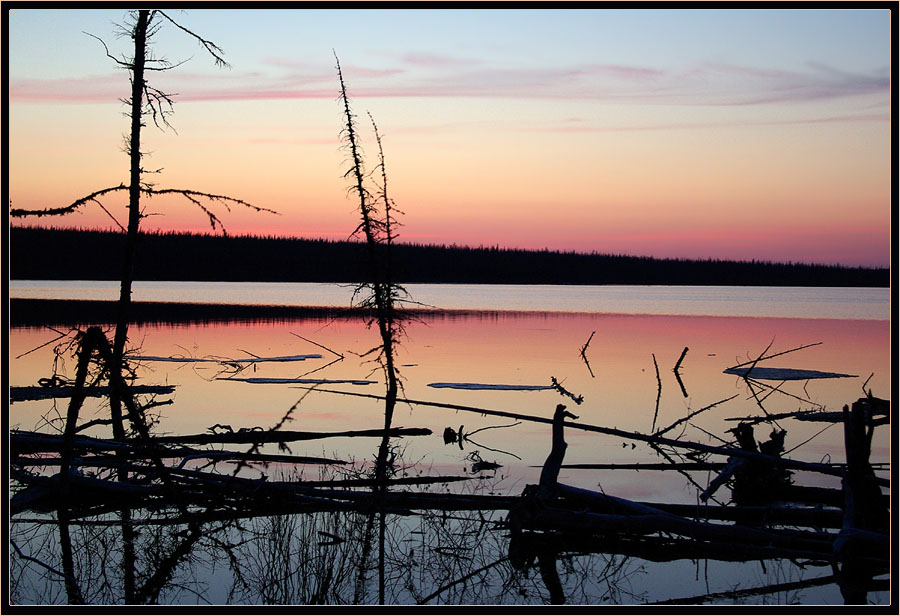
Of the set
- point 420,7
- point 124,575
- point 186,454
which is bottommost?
point 124,575

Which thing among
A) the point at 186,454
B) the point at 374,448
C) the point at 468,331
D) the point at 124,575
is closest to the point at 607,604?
the point at 124,575

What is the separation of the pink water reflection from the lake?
53 millimetres

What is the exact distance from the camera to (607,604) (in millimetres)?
7188

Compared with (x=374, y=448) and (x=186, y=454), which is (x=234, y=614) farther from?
(x=374, y=448)

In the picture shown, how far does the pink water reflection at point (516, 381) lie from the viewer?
12898mm

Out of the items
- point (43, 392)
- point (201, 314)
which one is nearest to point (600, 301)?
point (201, 314)

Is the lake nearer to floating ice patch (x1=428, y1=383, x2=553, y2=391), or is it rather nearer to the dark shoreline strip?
floating ice patch (x1=428, y1=383, x2=553, y2=391)

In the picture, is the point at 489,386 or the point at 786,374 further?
the point at 786,374

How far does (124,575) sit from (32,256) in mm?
127801

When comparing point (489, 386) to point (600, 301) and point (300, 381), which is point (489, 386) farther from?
point (600, 301)

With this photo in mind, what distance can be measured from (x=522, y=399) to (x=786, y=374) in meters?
7.94

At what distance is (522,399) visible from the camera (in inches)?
724

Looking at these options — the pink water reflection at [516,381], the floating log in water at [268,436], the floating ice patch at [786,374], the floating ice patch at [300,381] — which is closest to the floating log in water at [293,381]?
the floating ice patch at [300,381]

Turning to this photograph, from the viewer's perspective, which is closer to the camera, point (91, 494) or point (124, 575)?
point (124, 575)
